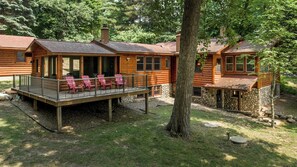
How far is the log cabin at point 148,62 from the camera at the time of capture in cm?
1717

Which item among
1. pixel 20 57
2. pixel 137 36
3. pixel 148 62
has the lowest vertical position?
pixel 148 62

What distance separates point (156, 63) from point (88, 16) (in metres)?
13.2

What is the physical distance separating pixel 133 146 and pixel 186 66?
161 inches

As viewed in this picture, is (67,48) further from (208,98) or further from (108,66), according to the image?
(208,98)

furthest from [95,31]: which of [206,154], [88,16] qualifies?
[206,154]

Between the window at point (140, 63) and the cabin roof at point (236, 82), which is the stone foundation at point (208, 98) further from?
the window at point (140, 63)

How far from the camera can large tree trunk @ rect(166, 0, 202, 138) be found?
9.90m

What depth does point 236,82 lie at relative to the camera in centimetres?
1862

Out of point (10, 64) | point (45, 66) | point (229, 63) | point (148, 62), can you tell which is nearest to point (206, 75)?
point (229, 63)

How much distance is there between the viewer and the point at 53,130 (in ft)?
34.3

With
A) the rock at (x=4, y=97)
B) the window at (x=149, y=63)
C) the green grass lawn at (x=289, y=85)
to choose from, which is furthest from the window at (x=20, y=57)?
the green grass lawn at (x=289, y=85)

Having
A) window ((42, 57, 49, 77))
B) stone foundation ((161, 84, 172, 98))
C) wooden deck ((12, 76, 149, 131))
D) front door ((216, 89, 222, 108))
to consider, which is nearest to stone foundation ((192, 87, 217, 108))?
front door ((216, 89, 222, 108))

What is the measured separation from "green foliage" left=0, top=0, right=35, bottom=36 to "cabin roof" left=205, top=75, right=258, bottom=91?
2198cm

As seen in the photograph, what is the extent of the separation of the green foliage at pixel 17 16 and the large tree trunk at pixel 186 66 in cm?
2314
